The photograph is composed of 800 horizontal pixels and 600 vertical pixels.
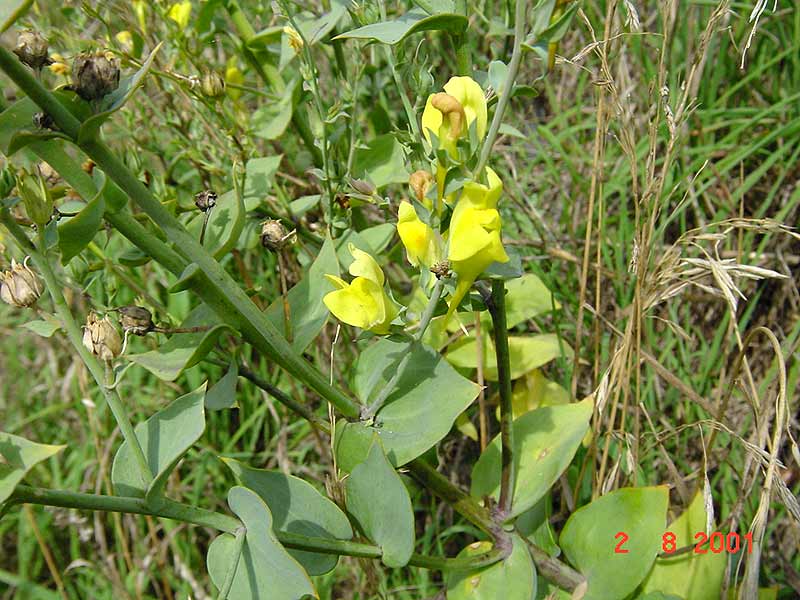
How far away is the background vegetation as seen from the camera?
1463 millimetres

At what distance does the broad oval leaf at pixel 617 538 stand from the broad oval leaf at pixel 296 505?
0.41 metres

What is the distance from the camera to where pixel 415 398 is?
1.08m

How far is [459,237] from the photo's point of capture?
2.79ft

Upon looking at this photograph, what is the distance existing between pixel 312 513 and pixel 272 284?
2.94ft

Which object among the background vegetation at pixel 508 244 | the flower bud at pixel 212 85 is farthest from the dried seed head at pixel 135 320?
the flower bud at pixel 212 85

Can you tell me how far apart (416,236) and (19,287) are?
1.60 ft

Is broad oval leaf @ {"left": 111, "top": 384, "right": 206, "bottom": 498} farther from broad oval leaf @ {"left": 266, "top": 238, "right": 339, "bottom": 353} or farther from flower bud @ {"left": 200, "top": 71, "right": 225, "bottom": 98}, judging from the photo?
flower bud @ {"left": 200, "top": 71, "right": 225, "bottom": 98}

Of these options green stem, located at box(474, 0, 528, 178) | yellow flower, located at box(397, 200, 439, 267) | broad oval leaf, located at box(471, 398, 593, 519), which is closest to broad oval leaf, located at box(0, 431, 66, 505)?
yellow flower, located at box(397, 200, 439, 267)

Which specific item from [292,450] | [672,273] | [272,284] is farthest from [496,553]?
[272,284]

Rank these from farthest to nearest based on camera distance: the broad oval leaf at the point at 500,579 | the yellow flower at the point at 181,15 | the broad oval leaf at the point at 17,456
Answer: the yellow flower at the point at 181,15, the broad oval leaf at the point at 500,579, the broad oval leaf at the point at 17,456

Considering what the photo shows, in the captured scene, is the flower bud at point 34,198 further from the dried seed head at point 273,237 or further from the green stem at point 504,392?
the green stem at point 504,392

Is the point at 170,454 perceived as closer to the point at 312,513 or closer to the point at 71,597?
the point at 312,513
